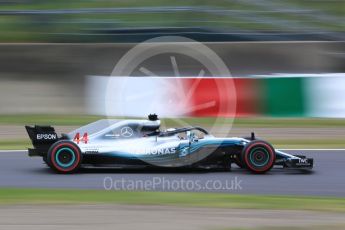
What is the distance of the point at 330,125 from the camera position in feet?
54.6

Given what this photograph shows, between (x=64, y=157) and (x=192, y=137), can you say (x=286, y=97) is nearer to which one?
(x=192, y=137)

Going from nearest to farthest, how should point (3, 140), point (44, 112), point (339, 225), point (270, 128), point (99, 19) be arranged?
1. point (339, 225)
2. point (3, 140)
3. point (270, 128)
4. point (44, 112)
5. point (99, 19)

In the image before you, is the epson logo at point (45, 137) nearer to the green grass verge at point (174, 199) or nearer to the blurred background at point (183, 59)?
the green grass verge at point (174, 199)

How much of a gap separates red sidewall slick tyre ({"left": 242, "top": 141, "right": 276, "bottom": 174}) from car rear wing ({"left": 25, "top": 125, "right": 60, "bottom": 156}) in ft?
8.76

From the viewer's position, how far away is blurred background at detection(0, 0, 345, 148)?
16.9 metres

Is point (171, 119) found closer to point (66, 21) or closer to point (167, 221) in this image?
point (66, 21)

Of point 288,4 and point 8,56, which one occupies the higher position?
point 288,4

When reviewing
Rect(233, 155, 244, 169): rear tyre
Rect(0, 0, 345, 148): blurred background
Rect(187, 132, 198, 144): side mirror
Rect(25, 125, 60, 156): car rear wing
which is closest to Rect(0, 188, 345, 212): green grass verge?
Rect(25, 125, 60, 156): car rear wing

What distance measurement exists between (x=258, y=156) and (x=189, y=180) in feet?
3.63

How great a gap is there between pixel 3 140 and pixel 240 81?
585cm

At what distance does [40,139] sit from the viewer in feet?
33.1

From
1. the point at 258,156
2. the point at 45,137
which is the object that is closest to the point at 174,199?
the point at 258,156

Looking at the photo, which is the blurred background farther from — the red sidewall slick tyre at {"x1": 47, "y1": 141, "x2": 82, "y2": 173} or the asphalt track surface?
the red sidewall slick tyre at {"x1": 47, "y1": 141, "x2": 82, "y2": 173}

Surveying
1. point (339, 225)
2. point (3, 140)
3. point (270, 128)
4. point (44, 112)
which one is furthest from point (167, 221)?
point (44, 112)
